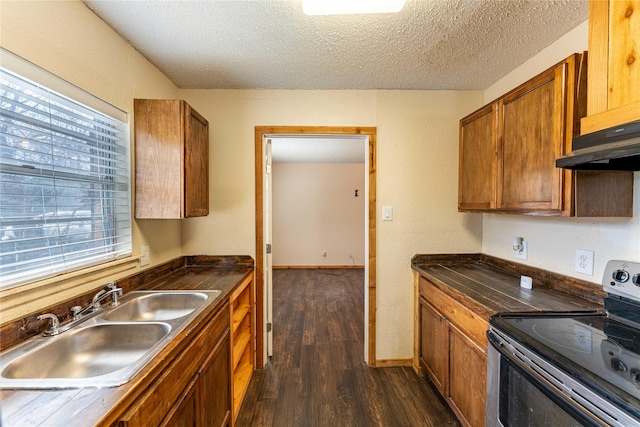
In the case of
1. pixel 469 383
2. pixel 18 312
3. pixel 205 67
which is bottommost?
pixel 469 383

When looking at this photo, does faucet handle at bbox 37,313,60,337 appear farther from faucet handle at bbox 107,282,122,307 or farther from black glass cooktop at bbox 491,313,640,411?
black glass cooktop at bbox 491,313,640,411

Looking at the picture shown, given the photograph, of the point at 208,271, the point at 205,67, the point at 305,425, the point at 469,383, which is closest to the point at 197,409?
the point at 305,425

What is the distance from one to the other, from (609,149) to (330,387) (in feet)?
7.01

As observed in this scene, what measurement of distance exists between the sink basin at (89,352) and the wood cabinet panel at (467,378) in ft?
5.11

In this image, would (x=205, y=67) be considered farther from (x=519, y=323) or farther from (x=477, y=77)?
(x=519, y=323)

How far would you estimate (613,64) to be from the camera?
105cm

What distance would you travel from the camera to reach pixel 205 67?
200cm

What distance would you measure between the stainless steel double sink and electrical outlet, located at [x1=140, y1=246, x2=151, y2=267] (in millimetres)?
301

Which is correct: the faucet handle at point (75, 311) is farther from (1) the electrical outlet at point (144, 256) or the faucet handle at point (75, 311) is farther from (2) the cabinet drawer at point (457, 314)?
(2) the cabinet drawer at point (457, 314)

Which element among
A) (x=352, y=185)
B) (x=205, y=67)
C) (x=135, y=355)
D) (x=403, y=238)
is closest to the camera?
(x=135, y=355)

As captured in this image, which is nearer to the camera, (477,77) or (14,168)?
(14,168)

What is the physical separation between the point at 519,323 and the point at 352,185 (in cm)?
490

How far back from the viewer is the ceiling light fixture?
1.27m

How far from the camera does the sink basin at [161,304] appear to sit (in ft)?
5.04
